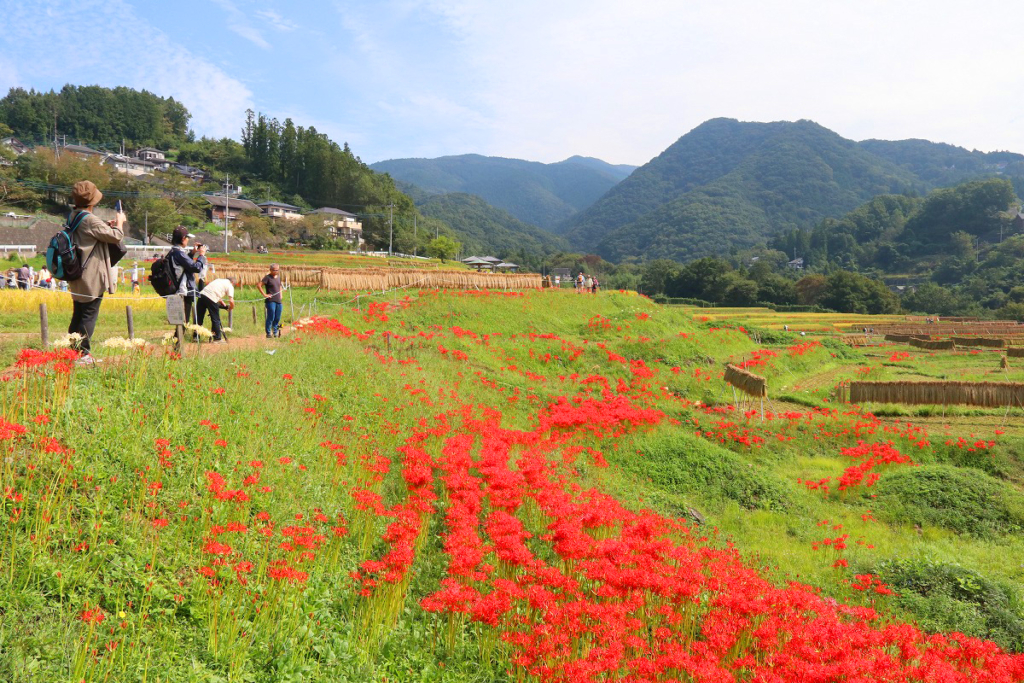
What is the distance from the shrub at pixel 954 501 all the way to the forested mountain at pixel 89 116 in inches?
5191

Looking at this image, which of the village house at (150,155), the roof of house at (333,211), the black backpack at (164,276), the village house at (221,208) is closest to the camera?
the black backpack at (164,276)

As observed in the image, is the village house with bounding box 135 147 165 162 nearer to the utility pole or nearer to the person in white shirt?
the utility pole

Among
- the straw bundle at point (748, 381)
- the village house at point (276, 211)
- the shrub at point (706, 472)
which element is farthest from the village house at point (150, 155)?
the shrub at point (706, 472)

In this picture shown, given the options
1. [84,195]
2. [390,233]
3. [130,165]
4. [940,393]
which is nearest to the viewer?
[84,195]

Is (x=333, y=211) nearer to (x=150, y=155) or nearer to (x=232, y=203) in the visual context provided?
(x=232, y=203)

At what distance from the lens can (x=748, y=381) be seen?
16203 mm

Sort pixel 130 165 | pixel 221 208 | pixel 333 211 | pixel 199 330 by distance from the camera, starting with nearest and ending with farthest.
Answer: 1. pixel 199 330
2. pixel 221 208
3. pixel 333 211
4. pixel 130 165

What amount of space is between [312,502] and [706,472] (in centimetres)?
828

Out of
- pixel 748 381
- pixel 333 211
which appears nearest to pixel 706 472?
pixel 748 381

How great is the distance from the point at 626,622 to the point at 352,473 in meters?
3.82

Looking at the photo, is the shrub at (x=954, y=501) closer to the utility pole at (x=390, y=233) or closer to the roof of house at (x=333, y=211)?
the utility pole at (x=390, y=233)

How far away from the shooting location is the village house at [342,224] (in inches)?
3123

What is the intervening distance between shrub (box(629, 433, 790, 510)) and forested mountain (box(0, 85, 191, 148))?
128 metres

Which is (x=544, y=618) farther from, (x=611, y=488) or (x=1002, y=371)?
(x=1002, y=371)
